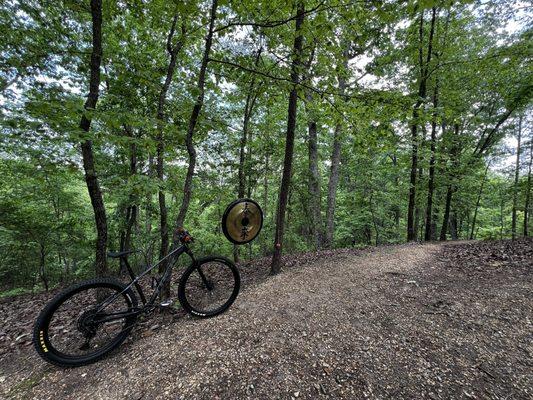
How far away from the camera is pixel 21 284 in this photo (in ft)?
33.6

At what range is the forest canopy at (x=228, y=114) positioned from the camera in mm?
3137

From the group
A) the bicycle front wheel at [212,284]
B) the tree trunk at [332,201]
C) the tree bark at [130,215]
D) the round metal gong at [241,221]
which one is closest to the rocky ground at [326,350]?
the bicycle front wheel at [212,284]

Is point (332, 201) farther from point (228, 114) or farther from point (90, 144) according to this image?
point (90, 144)

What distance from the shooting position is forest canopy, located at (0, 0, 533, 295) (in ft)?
10.3

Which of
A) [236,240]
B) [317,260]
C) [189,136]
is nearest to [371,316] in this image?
[236,240]

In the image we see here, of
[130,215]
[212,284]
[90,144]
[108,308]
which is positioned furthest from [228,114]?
[108,308]

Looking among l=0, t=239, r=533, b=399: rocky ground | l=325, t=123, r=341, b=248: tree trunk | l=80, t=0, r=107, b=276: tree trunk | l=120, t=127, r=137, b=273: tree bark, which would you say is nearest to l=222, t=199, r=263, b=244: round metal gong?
l=0, t=239, r=533, b=399: rocky ground

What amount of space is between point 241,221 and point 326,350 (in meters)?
2.10

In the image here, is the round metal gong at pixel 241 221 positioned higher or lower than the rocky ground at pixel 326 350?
higher

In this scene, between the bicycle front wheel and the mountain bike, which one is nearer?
the mountain bike

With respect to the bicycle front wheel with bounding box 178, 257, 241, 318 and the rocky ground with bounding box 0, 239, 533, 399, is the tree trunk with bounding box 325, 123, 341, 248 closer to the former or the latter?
the rocky ground with bounding box 0, 239, 533, 399

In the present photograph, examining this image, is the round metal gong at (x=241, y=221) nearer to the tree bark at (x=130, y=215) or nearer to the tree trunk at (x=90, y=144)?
the tree trunk at (x=90, y=144)

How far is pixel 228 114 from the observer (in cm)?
703

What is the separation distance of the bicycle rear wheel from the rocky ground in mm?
139
